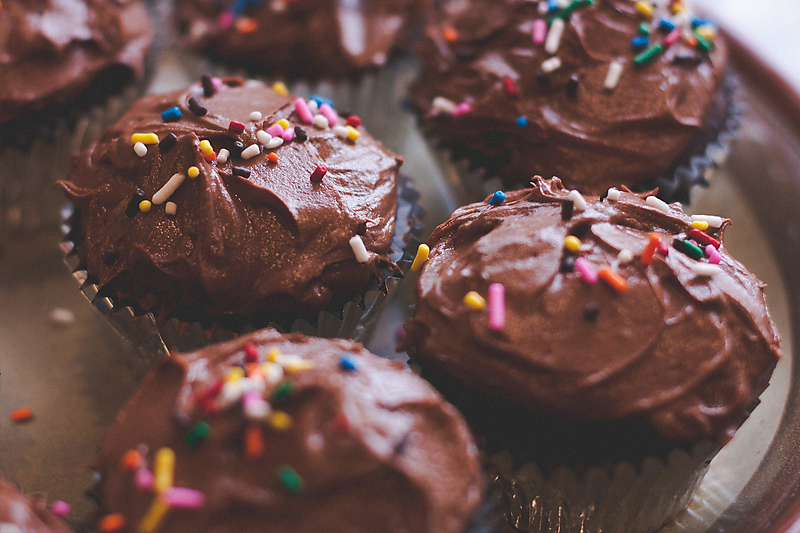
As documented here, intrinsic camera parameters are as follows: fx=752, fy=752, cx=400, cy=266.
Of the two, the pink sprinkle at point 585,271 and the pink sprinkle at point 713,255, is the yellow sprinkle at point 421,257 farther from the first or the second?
the pink sprinkle at point 713,255

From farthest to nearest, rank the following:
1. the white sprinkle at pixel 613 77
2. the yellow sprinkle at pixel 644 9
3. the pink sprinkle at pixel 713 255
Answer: the yellow sprinkle at pixel 644 9, the white sprinkle at pixel 613 77, the pink sprinkle at pixel 713 255

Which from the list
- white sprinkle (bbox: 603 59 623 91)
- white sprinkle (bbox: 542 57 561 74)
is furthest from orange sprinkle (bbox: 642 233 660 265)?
white sprinkle (bbox: 542 57 561 74)

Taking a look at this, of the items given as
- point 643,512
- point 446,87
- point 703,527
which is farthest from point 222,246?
point 703,527

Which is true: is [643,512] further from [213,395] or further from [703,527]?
[213,395]

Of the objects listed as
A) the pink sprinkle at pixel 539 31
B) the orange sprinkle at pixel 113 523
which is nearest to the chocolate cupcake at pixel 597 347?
the orange sprinkle at pixel 113 523

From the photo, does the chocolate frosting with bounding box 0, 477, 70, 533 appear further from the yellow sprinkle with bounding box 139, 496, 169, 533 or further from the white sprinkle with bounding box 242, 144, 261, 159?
the white sprinkle with bounding box 242, 144, 261, 159

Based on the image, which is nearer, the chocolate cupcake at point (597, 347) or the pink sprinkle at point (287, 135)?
the chocolate cupcake at point (597, 347)

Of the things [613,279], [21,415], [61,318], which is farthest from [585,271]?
[61,318]
